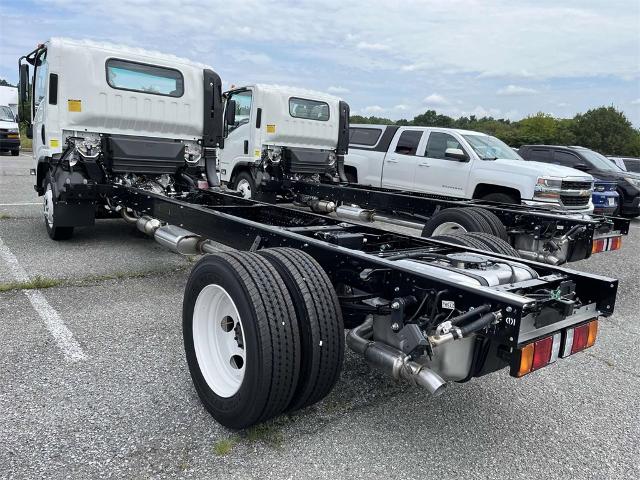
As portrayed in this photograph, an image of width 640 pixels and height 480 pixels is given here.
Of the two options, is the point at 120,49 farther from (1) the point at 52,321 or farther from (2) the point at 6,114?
(2) the point at 6,114

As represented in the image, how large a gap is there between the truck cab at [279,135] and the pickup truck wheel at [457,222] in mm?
4432

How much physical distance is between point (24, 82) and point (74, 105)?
5.30 feet

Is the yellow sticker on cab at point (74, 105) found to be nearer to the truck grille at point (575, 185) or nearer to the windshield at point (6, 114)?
the truck grille at point (575, 185)

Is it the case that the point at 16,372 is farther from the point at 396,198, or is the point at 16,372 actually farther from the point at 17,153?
the point at 17,153

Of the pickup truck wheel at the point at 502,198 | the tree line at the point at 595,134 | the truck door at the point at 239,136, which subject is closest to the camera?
the pickup truck wheel at the point at 502,198

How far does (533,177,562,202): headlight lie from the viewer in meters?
8.63

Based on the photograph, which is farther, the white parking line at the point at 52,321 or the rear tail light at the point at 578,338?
the white parking line at the point at 52,321

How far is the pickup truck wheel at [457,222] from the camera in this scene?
592 centimetres

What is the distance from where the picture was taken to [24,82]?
25.6 feet

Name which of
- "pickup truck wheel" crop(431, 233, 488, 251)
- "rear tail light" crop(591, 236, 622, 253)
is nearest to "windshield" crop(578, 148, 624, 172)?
"rear tail light" crop(591, 236, 622, 253)

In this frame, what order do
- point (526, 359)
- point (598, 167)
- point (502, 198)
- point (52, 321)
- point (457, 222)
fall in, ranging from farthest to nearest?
point (598, 167)
point (502, 198)
point (457, 222)
point (52, 321)
point (526, 359)

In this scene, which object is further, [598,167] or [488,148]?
[598,167]

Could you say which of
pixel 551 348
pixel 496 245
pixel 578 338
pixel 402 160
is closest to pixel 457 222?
pixel 496 245

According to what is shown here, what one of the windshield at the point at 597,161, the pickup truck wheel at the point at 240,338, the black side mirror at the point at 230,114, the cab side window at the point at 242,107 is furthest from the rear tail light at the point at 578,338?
the windshield at the point at 597,161
